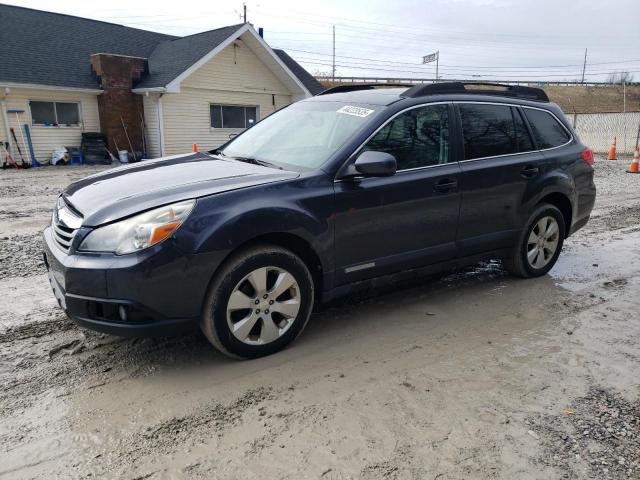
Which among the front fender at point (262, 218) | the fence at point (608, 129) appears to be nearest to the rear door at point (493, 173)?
the front fender at point (262, 218)

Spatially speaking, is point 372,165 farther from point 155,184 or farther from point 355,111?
point 155,184

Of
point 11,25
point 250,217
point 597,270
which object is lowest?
point 597,270

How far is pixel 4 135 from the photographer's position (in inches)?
664

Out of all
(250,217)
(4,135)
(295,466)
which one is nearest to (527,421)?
(295,466)

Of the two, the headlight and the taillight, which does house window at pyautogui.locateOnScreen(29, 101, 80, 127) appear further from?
the taillight

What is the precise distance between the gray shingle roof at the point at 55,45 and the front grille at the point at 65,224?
16028 millimetres

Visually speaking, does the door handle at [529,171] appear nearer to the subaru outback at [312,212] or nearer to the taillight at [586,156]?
the subaru outback at [312,212]

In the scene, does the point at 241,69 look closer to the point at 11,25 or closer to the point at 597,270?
the point at 11,25

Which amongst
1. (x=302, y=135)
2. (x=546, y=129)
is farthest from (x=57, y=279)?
(x=546, y=129)

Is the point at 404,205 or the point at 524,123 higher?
the point at 524,123

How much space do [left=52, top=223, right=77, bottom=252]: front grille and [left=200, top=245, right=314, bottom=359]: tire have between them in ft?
3.07

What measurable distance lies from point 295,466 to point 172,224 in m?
1.52

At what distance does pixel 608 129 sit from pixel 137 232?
26125mm

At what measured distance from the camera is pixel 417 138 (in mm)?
4176
